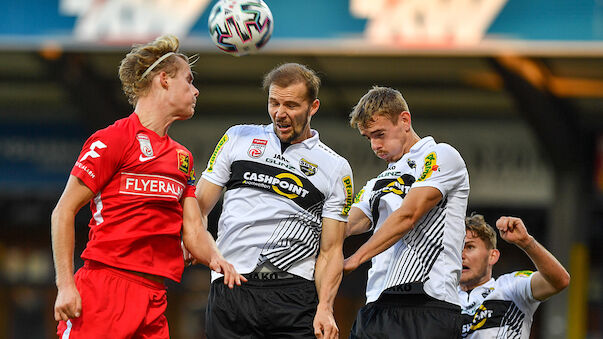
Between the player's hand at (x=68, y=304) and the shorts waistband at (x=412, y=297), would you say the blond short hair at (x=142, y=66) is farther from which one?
the shorts waistband at (x=412, y=297)

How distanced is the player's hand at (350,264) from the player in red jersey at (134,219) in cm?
68

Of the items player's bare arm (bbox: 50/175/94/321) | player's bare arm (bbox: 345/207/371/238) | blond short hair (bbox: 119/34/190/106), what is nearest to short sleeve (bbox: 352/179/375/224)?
player's bare arm (bbox: 345/207/371/238)

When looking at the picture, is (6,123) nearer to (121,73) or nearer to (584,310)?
(584,310)

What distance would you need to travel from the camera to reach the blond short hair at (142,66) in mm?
4492

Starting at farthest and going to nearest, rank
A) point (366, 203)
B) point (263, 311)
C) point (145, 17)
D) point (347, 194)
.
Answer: point (145, 17), point (366, 203), point (347, 194), point (263, 311)

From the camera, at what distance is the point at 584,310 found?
13.3m

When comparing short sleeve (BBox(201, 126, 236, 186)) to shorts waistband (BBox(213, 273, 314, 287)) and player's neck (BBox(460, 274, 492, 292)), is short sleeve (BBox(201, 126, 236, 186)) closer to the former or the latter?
shorts waistband (BBox(213, 273, 314, 287))

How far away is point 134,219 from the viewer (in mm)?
4262

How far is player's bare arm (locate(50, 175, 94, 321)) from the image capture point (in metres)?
4.02

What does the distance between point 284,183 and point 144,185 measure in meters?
0.78

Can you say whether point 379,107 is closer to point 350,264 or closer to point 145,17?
point 350,264

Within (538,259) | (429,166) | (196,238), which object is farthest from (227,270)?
(538,259)

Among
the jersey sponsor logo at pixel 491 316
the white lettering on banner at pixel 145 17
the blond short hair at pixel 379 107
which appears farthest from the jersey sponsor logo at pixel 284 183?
the white lettering on banner at pixel 145 17

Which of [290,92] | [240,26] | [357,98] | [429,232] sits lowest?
[429,232]
